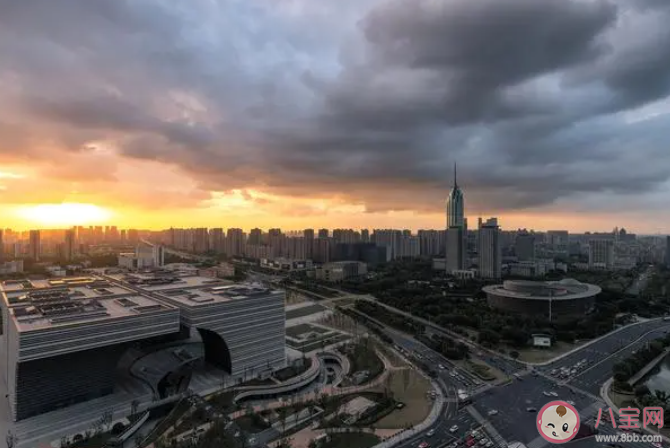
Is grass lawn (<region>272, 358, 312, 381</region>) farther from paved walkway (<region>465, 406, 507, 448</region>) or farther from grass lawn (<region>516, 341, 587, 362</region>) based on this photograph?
grass lawn (<region>516, 341, 587, 362</region>)

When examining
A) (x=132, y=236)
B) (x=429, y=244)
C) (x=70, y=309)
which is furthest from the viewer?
(x=132, y=236)

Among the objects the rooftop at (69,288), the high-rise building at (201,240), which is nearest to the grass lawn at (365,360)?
the rooftop at (69,288)

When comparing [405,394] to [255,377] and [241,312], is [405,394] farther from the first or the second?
[241,312]

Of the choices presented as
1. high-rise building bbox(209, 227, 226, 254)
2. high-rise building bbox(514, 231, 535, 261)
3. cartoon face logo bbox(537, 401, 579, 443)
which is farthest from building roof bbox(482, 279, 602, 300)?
high-rise building bbox(209, 227, 226, 254)

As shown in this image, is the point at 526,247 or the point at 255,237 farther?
the point at 255,237

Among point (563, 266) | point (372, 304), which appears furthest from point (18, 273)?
point (563, 266)

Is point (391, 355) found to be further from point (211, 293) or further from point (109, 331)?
point (109, 331)

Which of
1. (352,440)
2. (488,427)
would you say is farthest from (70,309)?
(488,427)
